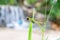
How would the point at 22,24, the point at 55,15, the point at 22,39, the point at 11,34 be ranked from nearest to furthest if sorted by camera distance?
the point at 22,39, the point at 11,34, the point at 55,15, the point at 22,24

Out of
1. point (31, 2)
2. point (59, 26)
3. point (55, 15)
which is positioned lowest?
point (59, 26)

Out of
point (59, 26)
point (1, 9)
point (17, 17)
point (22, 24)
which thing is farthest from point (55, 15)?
point (1, 9)

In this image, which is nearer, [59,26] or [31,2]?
[59,26]

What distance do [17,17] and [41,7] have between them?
765 mm

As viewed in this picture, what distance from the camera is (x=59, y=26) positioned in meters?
3.92

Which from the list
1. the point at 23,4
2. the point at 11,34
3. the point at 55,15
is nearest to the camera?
the point at 11,34

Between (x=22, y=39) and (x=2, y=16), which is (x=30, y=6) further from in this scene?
(x=22, y=39)

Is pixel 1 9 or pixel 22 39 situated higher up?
pixel 1 9

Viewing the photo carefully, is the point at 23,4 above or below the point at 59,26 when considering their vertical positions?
above

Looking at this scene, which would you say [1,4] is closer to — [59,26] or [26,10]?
[26,10]

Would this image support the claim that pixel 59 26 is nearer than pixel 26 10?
Yes

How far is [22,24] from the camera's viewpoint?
4.04m

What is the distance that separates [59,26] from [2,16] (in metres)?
1.47

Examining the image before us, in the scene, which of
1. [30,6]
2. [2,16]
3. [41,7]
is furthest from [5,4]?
[41,7]
